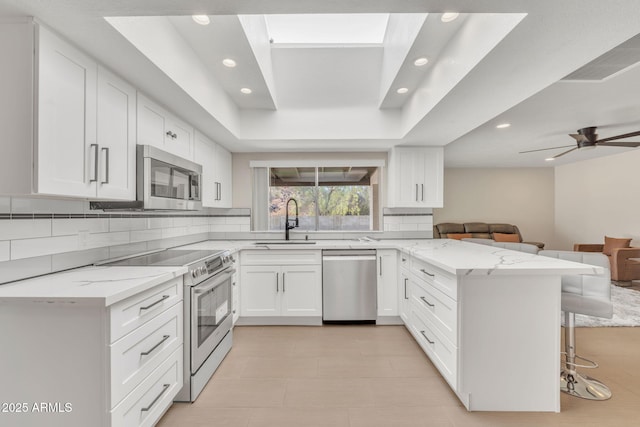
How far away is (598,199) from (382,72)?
6.09 metres

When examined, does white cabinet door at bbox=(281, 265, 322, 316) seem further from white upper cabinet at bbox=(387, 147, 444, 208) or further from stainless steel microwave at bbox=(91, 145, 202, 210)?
white upper cabinet at bbox=(387, 147, 444, 208)

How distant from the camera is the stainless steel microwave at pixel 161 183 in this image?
1.92 metres

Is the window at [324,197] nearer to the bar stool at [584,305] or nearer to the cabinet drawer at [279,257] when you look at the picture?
the cabinet drawer at [279,257]

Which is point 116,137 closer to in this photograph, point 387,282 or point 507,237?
point 387,282

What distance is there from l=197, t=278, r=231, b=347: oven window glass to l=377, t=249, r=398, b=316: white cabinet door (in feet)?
5.51

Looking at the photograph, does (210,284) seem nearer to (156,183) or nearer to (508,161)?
(156,183)

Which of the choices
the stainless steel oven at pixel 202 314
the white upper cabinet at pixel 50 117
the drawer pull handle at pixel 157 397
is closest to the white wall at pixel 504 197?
the stainless steel oven at pixel 202 314

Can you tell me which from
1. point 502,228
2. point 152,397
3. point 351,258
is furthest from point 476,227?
point 152,397

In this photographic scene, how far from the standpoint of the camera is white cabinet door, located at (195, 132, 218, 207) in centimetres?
298

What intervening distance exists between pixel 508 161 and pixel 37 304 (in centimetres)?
730

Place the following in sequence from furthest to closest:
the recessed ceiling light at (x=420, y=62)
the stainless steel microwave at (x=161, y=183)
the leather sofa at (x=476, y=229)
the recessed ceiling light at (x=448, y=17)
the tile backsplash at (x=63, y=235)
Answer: the leather sofa at (x=476, y=229), the recessed ceiling light at (x=420, y=62), the stainless steel microwave at (x=161, y=183), the recessed ceiling light at (x=448, y=17), the tile backsplash at (x=63, y=235)

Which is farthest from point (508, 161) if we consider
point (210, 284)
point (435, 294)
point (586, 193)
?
point (210, 284)

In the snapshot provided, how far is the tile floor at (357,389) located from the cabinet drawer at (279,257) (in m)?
0.79

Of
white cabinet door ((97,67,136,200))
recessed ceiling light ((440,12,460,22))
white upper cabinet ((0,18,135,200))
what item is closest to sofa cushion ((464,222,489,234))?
recessed ceiling light ((440,12,460,22))
